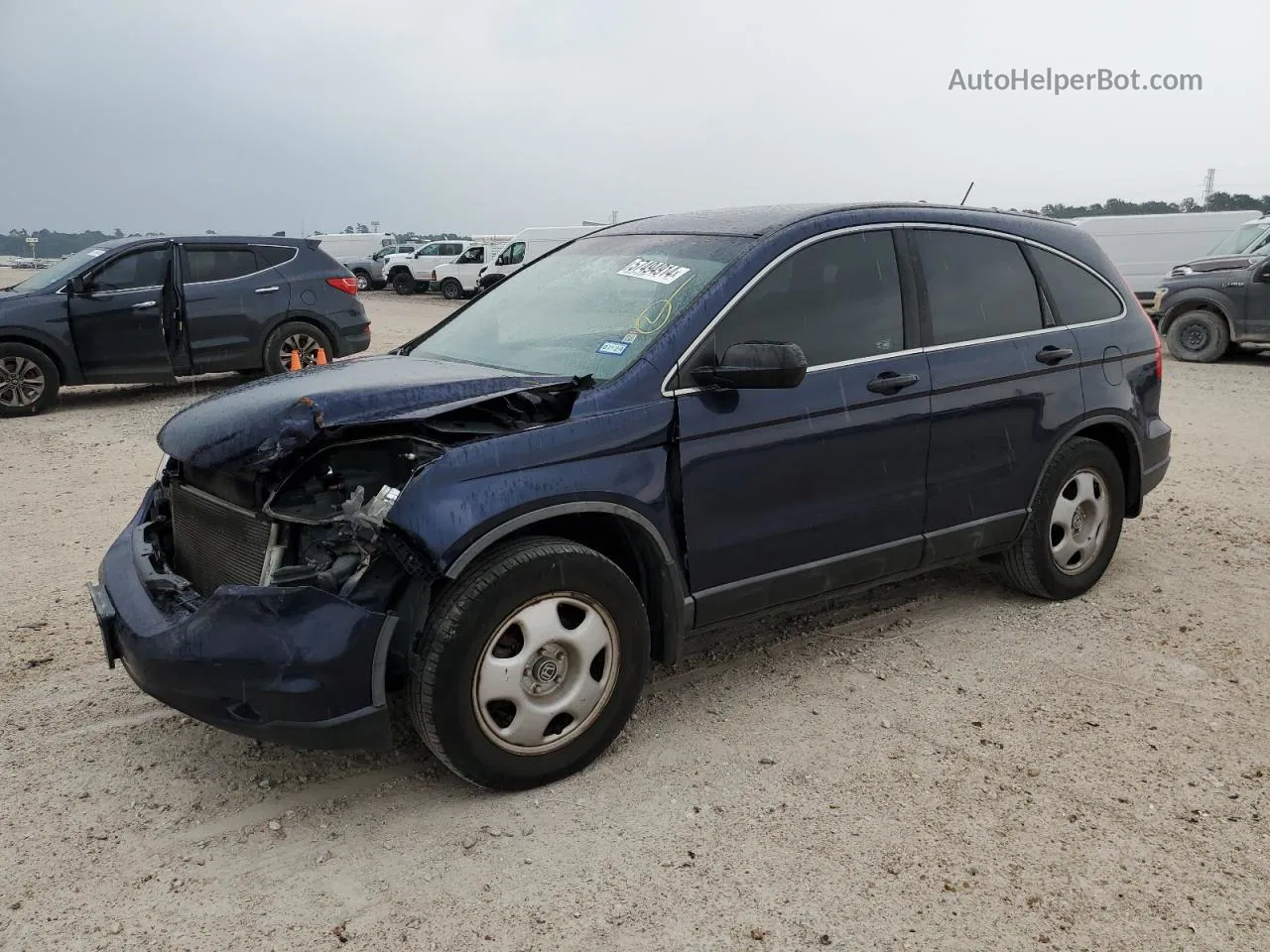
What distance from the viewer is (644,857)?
2.93m

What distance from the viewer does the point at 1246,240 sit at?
16.0 m

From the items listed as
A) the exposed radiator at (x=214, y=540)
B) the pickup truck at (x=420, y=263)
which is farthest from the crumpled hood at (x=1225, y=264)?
the pickup truck at (x=420, y=263)

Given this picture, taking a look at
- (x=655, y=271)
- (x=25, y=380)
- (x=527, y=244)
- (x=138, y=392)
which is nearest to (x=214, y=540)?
(x=655, y=271)

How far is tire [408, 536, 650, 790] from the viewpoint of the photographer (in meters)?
2.97

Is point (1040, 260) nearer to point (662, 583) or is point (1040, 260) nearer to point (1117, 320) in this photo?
point (1117, 320)

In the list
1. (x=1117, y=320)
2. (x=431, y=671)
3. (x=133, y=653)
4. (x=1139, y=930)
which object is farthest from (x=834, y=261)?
(x=133, y=653)

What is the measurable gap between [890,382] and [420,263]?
33.7 metres

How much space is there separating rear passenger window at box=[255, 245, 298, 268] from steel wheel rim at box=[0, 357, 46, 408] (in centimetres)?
248

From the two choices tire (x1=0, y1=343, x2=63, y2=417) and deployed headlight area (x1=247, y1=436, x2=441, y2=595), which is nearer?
deployed headlight area (x1=247, y1=436, x2=441, y2=595)

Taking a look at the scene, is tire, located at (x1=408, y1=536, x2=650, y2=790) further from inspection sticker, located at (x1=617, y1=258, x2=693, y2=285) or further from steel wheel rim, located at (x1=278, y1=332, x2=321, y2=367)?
steel wheel rim, located at (x1=278, y1=332, x2=321, y2=367)

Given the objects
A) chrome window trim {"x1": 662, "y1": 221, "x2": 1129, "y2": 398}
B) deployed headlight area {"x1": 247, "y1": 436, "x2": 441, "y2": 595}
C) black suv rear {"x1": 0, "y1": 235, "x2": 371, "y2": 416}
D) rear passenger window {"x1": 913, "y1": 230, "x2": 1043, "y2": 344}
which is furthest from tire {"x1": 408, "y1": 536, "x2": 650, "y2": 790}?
black suv rear {"x1": 0, "y1": 235, "x2": 371, "y2": 416}

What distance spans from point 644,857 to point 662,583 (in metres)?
0.90

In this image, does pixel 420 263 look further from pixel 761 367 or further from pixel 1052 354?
pixel 761 367

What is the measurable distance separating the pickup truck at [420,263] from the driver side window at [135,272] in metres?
25.4
